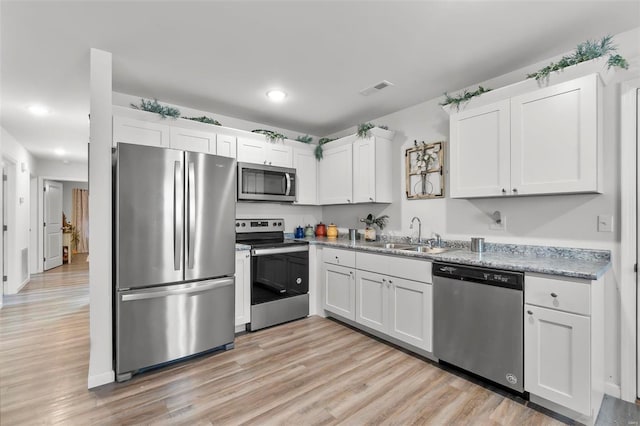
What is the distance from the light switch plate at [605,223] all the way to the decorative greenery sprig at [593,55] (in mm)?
1011

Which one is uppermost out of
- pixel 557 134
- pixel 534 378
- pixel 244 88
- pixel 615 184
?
pixel 244 88

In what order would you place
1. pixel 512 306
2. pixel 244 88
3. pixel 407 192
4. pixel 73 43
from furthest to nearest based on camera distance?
1. pixel 407 192
2. pixel 244 88
3. pixel 73 43
4. pixel 512 306

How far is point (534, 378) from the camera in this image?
1.93 meters

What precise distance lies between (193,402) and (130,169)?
1773 millimetres

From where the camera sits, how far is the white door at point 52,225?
275 inches

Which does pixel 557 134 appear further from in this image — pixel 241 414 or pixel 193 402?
pixel 193 402

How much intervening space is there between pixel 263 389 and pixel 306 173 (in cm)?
278

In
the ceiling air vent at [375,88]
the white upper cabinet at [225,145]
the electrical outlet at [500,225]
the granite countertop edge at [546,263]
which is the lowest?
the granite countertop edge at [546,263]

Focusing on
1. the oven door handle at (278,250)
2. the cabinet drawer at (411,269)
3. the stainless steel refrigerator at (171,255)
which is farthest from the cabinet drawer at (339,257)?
the stainless steel refrigerator at (171,255)

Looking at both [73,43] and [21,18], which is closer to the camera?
[21,18]

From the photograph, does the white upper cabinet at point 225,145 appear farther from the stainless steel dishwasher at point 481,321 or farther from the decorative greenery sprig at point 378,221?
the stainless steel dishwasher at point 481,321

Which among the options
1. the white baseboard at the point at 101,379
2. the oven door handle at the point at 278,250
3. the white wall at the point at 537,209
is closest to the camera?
the white wall at the point at 537,209

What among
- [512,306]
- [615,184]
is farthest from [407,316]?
[615,184]

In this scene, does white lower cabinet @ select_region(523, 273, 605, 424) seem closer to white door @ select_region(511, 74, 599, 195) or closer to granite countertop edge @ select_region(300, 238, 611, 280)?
granite countertop edge @ select_region(300, 238, 611, 280)
